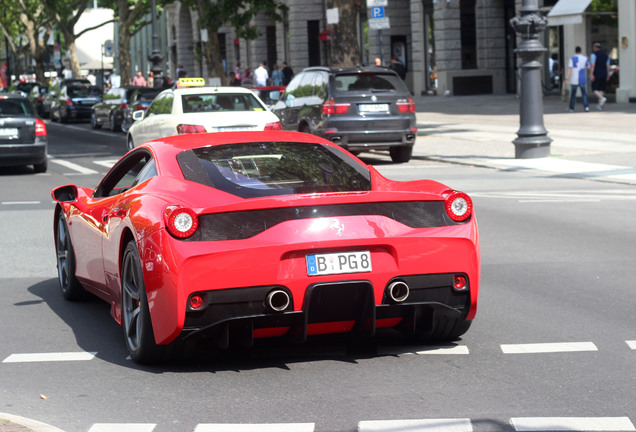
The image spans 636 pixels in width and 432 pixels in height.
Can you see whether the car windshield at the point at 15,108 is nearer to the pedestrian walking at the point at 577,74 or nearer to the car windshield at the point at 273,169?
the car windshield at the point at 273,169

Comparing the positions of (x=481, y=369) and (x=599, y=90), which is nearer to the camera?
(x=481, y=369)

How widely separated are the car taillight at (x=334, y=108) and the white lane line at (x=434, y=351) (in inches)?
568

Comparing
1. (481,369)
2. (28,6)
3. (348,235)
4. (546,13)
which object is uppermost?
(28,6)

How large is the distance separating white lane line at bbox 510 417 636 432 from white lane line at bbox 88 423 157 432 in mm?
1585

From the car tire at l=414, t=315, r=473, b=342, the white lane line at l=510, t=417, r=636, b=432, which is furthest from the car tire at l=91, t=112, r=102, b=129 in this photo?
the white lane line at l=510, t=417, r=636, b=432

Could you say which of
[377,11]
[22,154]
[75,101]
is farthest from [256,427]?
[75,101]

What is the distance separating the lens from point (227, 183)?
6.27 m

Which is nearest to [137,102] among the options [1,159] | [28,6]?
[1,159]

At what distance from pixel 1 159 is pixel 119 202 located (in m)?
14.7

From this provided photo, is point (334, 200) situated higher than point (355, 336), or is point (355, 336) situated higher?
point (334, 200)

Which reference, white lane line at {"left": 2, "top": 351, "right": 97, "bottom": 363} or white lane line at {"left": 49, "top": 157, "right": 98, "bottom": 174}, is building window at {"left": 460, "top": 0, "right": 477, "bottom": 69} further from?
white lane line at {"left": 2, "top": 351, "right": 97, "bottom": 363}

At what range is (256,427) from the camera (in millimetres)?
5055

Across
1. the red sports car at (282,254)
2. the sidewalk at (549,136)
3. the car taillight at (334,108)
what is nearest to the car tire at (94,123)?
the sidewalk at (549,136)

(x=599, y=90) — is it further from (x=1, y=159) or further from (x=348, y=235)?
(x=348, y=235)
